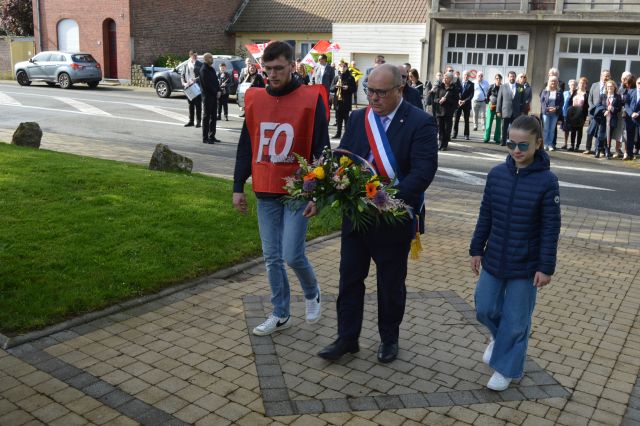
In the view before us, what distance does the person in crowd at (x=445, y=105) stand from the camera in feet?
54.9

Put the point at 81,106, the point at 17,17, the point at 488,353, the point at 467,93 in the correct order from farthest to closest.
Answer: the point at 17,17, the point at 81,106, the point at 467,93, the point at 488,353

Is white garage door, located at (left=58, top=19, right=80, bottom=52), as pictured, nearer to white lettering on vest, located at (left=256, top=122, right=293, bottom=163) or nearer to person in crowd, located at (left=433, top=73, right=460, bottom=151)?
person in crowd, located at (left=433, top=73, right=460, bottom=151)

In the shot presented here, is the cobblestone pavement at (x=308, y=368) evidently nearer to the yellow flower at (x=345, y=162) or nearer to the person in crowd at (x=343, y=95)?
the yellow flower at (x=345, y=162)

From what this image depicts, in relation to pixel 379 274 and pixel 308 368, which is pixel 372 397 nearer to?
pixel 308 368

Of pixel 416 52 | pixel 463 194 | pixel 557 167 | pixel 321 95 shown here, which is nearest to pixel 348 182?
pixel 321 95

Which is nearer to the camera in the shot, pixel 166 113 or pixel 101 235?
pixel 101 235

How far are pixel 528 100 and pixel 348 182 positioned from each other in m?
13.9

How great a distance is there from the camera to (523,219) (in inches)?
176

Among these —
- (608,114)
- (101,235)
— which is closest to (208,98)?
(101,235)

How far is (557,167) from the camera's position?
14.7m

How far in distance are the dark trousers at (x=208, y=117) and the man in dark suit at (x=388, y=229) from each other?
1145 cm

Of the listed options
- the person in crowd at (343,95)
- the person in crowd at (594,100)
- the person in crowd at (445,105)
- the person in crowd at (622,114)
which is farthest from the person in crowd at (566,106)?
the person in crowd at (343,95)

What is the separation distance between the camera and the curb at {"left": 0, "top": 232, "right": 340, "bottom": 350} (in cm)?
505

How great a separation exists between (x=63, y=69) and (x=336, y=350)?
30150mm
